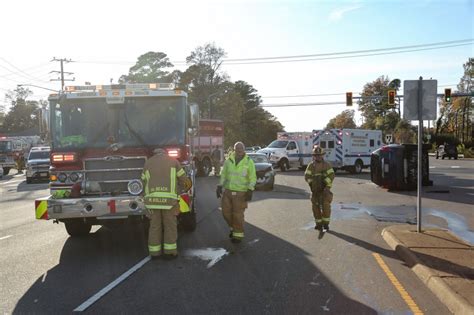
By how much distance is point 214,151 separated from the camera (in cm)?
2741

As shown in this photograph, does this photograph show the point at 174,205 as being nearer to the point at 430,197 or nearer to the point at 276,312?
the point at 276,312

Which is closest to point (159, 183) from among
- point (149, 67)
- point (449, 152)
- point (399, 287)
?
point (399, 287)

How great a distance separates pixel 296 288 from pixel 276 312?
35.2 inches

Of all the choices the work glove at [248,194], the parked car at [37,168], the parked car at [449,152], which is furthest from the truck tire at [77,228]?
the parked car at [449,152]

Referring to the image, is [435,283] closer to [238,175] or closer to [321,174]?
[238,175]

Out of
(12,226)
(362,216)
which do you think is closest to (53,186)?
(12,226)

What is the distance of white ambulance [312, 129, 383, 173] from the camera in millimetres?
29328

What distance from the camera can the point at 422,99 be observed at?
9.14 m

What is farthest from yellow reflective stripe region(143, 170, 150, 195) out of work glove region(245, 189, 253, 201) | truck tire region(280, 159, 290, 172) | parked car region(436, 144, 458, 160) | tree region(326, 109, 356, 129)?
tree region(326, 109, 356, 129)

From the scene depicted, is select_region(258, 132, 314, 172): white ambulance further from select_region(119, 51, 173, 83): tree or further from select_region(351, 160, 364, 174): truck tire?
select_region(119, 51, 173, 83): tree

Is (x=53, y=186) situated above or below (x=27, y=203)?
above

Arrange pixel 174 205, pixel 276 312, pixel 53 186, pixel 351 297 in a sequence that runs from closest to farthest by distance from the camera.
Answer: pixel 276 312, pixel 351 297, pixel 174 205, pixel 53 186

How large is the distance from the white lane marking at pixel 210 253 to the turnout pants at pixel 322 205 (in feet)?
8.60

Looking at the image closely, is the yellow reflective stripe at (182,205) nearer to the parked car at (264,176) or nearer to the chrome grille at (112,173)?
the chrome grille at (112,173)
